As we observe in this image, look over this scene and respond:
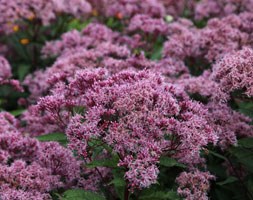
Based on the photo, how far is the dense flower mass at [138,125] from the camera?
11.3ft

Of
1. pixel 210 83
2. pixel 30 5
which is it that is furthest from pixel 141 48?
pixel 210 83

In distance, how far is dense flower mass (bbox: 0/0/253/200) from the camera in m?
3.44

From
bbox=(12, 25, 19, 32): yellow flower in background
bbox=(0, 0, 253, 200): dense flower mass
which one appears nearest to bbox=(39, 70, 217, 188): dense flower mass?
bbox=(0, 0, 253, 200): dense flower mass

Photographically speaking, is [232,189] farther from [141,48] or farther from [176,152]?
[141,48]

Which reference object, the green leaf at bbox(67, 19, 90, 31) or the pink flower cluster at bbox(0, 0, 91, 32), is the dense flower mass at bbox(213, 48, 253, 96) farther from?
the green leaf at bbox(67, 19, 90, 31)

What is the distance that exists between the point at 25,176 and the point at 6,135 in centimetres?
66

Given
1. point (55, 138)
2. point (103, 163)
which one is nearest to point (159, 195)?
point (103, 163)

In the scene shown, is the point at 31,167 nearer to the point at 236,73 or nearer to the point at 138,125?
the point at 138,125

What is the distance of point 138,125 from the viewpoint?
342cm

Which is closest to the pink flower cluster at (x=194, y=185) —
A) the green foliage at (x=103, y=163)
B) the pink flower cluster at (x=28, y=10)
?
the green foliage at (x=103, y=163)

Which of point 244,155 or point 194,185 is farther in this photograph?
point 244,155

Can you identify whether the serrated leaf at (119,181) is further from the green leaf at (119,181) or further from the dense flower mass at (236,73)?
the dense flower mass at (236,73)

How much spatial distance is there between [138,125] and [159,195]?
0.63 meters

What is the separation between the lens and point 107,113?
3453mm
